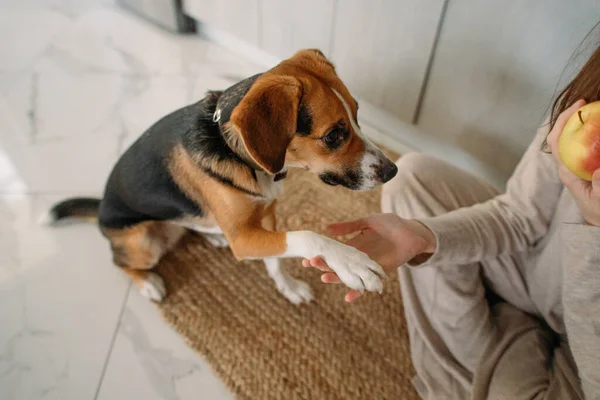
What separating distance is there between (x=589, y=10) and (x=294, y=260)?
1.25m

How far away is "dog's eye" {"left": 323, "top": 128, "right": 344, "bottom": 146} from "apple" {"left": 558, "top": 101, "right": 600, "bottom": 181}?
1.58 feet

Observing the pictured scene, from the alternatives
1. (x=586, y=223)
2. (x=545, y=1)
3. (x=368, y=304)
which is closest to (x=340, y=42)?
(x=545, y=1)

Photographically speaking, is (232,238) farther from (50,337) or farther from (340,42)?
(340,42)

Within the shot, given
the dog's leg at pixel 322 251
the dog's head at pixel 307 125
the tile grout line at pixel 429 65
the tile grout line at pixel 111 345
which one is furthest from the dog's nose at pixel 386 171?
the tile grout line at pixel 111 345

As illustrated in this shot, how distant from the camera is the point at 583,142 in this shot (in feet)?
2.75

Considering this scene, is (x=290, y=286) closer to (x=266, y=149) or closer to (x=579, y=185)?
(x=266, y=149)

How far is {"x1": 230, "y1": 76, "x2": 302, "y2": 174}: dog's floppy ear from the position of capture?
36.8 inches

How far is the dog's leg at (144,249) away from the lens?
1440 millimetres

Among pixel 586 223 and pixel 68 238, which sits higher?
pixel 586 223

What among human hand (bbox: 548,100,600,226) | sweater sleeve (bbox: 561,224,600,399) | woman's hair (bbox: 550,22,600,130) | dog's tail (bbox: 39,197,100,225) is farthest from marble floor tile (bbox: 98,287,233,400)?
woman's hair (bbox: 550,22,600,130)

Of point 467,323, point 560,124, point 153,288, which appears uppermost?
point 560,124

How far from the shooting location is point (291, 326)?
5.03 ft

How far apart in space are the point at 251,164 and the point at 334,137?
226 millimetres

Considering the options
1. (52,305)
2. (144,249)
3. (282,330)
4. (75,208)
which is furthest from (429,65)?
(52,305)
